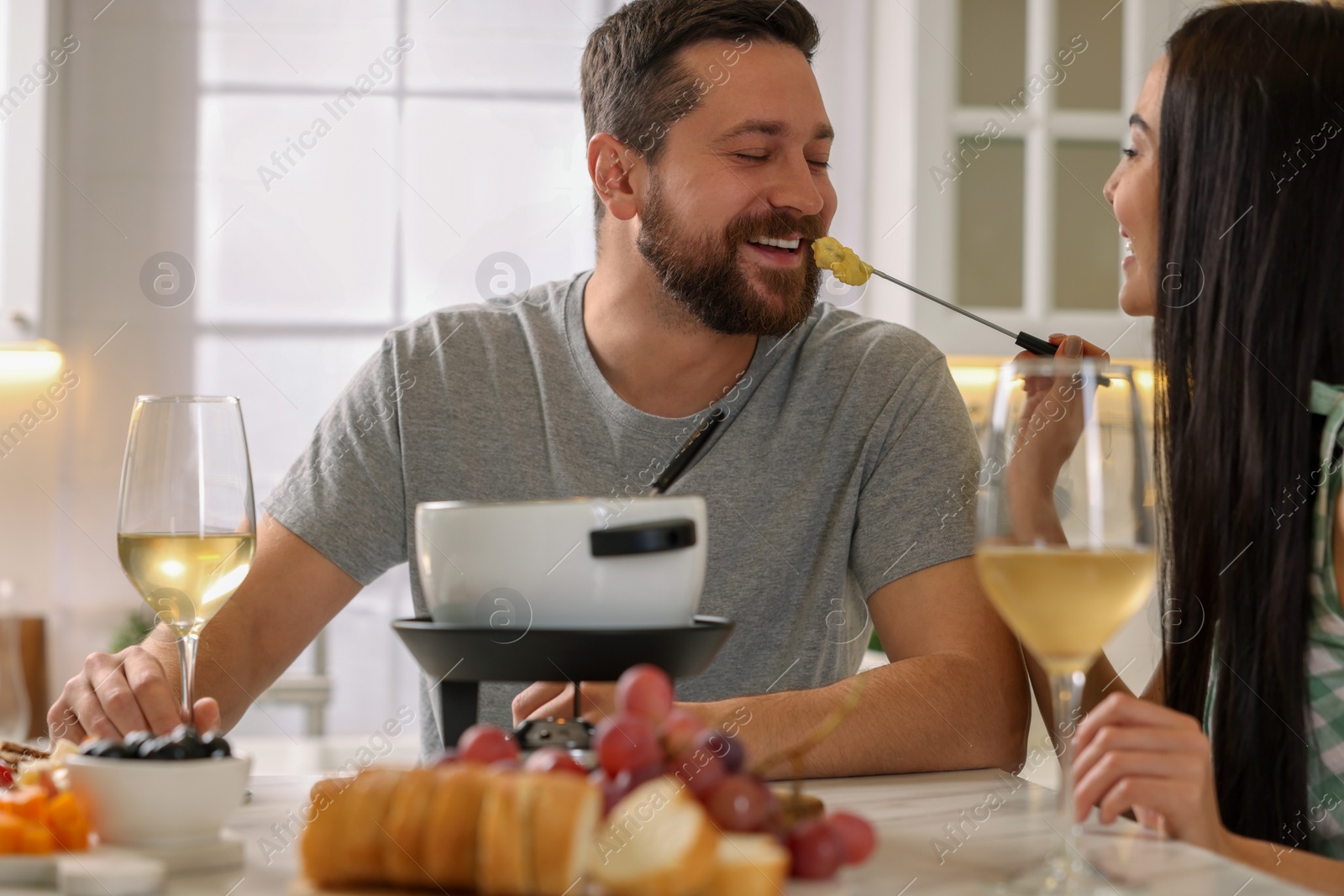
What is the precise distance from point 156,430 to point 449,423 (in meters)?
0.68

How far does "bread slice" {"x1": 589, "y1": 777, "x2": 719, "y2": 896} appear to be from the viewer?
488mm

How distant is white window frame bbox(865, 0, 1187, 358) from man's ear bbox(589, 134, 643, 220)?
1.15 m

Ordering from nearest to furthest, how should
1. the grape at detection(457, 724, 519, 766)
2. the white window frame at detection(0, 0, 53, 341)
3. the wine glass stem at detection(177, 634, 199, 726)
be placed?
the grape at detection(457, 724, 519, 766)
the wine glass stem at detection(177, 634, 199, 726)
the white window frame at detection(0, 0, 53, 341)

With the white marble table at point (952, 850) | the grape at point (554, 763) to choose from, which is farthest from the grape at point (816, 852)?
Result: the grape at point (554, 763)

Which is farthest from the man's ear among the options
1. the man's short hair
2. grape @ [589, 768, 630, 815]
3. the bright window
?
the bright window

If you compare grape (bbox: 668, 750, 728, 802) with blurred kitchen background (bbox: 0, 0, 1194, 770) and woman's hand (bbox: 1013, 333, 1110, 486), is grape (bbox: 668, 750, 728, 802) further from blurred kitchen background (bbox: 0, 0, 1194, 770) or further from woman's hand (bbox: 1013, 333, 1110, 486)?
blurred kitchen background (bbox: 0, 0, 1194, 770)

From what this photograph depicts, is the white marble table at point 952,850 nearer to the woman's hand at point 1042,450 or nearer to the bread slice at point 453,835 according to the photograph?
the bread slice at point 453,835

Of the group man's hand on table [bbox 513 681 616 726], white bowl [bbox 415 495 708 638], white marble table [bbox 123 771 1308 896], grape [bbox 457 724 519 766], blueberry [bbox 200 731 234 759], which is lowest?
white marble table [bbox 123 771 1308 896]

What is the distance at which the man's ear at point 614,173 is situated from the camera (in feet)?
5.73

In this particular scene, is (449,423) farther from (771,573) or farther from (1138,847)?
(1138,847)

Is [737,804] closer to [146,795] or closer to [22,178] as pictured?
[146,795]

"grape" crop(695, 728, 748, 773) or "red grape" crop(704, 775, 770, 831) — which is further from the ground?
"grape" crop(695, 728, 748, 773)

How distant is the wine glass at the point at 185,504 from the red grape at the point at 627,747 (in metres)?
0.36

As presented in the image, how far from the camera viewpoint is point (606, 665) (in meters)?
0.76
